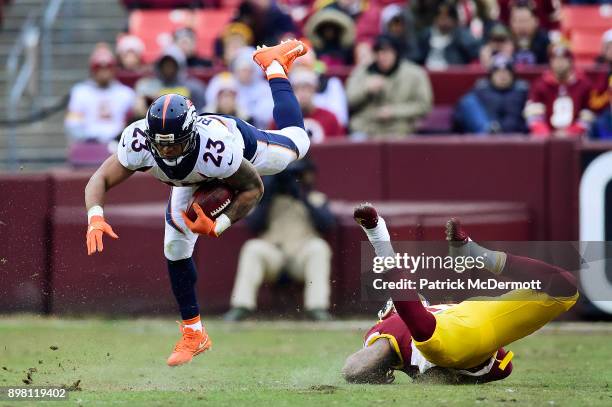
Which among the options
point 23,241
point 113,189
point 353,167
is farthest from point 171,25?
point 23,241

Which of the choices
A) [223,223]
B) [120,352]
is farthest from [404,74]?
[223,223]

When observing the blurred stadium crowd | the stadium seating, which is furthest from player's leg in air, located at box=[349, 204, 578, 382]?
the stadium seating

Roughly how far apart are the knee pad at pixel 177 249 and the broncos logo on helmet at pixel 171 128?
3.27ft

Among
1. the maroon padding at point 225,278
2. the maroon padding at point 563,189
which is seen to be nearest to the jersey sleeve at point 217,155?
the maroon padding at point 225,278

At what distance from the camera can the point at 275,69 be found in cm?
979

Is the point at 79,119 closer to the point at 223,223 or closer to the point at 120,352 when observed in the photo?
the point at 120,352

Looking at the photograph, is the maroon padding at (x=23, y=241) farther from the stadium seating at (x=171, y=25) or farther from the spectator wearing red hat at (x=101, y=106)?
the stadium seating at (x=171, y=25)

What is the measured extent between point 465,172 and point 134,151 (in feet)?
17.9

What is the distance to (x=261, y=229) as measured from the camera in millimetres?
12953

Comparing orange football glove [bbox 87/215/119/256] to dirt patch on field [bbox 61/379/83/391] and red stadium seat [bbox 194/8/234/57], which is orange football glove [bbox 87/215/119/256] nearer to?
dirt patch on field [bbox 61/379/83/391]

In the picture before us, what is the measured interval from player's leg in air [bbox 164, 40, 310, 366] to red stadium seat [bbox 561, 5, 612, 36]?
24.1 ft

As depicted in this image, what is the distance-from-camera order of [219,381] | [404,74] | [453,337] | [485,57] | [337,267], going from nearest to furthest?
[453,337] < [219,381] < [337,267] < [404,74] < [485,57]

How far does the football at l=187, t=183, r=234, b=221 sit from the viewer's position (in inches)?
340

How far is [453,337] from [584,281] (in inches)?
67.2
